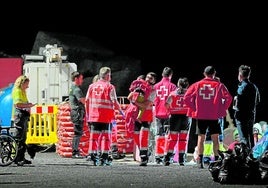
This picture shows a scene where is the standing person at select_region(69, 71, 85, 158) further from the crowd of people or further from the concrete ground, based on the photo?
the concrete ground

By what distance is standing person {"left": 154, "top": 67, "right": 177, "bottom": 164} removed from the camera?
18.9m

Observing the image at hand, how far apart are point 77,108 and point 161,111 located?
3.04m

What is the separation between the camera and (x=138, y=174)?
15609 mm

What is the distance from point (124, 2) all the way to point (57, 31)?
2676 millimetres

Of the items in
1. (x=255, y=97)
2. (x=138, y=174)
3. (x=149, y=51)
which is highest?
(x=149, y=51)

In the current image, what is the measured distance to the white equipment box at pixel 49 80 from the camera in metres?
25.4

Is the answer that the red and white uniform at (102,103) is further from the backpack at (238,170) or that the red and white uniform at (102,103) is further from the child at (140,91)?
the backpack at (238,170)

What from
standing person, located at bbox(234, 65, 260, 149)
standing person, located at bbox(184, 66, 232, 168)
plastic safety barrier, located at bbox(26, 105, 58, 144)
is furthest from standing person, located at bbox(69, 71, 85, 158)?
standing person, located at bbox(234, 65, 260, 149)

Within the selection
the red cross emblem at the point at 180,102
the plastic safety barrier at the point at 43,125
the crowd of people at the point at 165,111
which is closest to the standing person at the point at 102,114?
the crowd of people at the point at 165,111

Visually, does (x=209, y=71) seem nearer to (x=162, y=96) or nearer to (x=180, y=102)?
(x=180, y=102)

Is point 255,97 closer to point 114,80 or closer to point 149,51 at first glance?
point 114,80

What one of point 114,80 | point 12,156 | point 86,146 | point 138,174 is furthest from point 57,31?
point 138,174

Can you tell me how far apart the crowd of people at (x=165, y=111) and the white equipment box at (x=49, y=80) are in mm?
6274

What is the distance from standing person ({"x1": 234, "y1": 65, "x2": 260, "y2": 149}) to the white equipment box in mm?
8967
